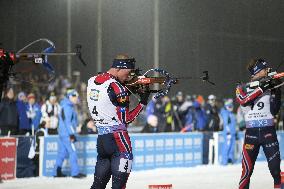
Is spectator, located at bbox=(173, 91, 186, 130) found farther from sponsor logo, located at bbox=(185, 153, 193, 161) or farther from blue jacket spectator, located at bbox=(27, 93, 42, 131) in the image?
blue jacket spectator, located at bbox=(27, 93, 42, 131)

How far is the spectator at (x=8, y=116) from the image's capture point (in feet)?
50.0

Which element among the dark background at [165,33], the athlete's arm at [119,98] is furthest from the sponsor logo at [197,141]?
the athlete's arm at [119,98]

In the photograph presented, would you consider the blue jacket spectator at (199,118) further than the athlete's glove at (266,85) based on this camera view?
Yes

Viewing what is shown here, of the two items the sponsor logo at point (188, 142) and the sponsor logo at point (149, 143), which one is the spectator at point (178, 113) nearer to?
the sponsor logo at point (188, 142)

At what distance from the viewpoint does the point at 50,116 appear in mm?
16344

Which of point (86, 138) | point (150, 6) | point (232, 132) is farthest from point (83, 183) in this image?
point (150, 6)

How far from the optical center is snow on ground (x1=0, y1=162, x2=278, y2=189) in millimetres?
12539

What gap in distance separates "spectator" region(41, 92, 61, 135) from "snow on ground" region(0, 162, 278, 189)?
7.21 feet

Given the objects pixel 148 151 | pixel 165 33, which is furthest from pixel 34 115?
pixel 165 33

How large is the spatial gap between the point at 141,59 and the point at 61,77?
2749 millimetres

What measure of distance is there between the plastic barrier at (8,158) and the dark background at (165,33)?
10222 mm

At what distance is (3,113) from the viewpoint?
50.0 feet

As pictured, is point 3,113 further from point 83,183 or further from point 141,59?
point 141,59

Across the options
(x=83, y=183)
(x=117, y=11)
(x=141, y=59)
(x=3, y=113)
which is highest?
(x=117, y=11)
